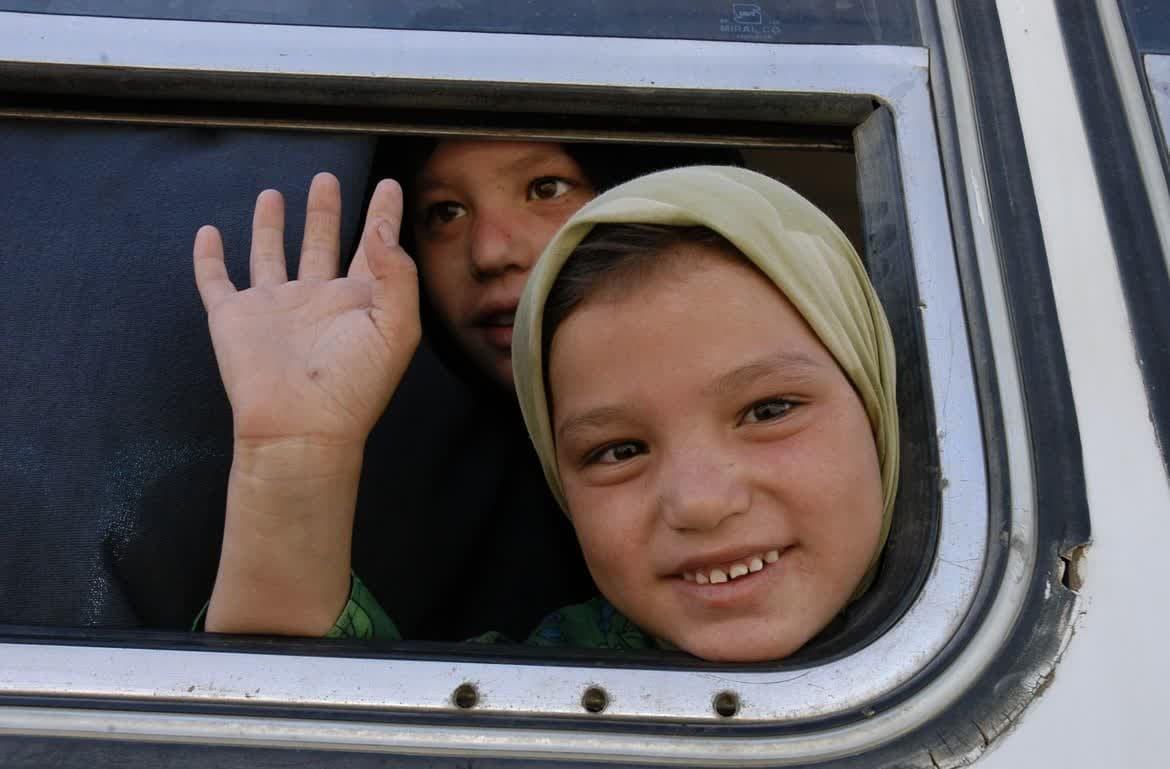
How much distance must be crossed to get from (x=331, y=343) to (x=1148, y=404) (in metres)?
0.77

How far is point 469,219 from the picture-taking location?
62.4 inches

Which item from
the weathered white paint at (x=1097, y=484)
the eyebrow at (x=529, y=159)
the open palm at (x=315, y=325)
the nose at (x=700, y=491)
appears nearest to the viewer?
the weathered white paint at (x=1097, y=484)

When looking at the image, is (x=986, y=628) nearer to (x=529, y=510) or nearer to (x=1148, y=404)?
(x=1148, y=404)

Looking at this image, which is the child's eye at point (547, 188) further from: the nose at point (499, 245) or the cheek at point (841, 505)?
the cheek at point (841, 505)

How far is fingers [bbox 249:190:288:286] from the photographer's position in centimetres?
122

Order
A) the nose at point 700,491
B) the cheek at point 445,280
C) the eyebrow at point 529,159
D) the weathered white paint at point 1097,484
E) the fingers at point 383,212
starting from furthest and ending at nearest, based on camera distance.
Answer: the cheek at point 445,280 → the eyebrow at point 529,159 → the fingers at point 383,212 → the nose at point 700,491 → the weathered white paint at point 1097,484

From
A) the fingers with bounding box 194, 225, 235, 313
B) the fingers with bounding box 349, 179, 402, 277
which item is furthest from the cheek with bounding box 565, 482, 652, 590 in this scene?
the fingers with bounding box 194, 225, 235, 313

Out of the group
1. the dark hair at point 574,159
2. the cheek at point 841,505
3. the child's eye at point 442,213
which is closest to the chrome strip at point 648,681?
the cheek at point 841,505

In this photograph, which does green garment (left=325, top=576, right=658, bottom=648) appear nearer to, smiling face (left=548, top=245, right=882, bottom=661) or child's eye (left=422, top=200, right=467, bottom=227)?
smiling face (left=548, top=245, right=882, bottom=661)

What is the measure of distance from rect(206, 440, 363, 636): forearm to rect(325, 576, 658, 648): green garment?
0.12 feet

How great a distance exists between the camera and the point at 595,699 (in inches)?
32.2

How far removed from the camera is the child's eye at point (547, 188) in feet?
5.09

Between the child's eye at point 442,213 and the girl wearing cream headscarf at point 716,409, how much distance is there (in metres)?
0.42

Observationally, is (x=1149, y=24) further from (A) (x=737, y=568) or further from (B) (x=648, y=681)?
(B) (x=648, y=681)
